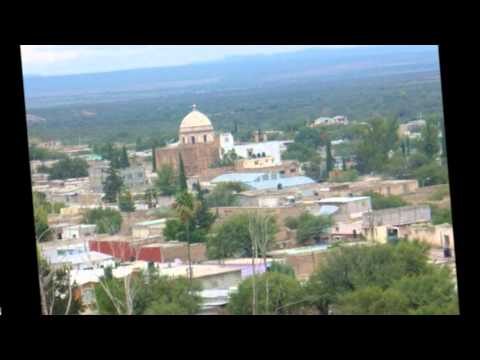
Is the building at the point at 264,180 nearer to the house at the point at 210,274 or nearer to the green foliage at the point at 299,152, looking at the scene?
the green foliage at the point at 299,152

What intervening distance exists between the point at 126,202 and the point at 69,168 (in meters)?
0.96

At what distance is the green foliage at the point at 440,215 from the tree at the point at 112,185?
4.17 metres

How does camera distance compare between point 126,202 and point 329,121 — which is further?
point 329,121

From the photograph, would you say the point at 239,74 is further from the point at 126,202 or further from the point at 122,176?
the point at 126,202

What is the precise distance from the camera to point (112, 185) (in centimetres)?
1264

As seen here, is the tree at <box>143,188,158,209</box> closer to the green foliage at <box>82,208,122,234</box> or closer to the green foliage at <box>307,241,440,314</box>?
the green foliage at <box>82,208,122,234</box>

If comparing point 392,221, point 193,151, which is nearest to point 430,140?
point 392,221

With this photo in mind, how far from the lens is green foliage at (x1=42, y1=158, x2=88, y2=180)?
12.4 metres

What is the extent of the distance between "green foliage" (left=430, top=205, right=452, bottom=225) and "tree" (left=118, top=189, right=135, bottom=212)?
13.0ft

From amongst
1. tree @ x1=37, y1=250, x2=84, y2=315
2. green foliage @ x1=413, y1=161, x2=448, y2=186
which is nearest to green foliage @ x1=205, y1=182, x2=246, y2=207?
green foliage @ x1=413, y1=161, x2=448, y2=186
